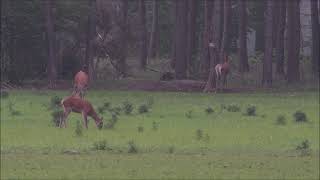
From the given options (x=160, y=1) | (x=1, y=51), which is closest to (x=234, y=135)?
(x=1, y=51)

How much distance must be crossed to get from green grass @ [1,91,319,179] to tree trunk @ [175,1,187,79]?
453 inches

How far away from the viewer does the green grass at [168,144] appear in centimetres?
1452

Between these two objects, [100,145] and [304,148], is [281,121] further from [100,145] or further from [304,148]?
[100,145]

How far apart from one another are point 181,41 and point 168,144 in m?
25.9

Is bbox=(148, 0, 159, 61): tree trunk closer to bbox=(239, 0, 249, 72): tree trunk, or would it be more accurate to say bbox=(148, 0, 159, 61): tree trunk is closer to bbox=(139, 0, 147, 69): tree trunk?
bbox=(139, 0, 147, 69): tree trunk

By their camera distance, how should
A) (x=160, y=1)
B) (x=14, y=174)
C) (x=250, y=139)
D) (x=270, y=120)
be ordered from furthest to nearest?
1. (x=160, y=1)
2. (x=270, y=120)
3. (x=250, y=139)
4. (x=14, y=174)

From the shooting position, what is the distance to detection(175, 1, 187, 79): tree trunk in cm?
4395

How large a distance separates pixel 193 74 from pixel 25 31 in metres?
8.37

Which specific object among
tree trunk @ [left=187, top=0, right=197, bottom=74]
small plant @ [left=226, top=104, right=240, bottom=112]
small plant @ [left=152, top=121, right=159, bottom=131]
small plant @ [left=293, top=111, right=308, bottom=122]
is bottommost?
small plant @ [left=226, top=104, right=240, bottom=112]

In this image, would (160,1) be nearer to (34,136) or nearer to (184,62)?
(184,62)

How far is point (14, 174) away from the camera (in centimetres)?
1399

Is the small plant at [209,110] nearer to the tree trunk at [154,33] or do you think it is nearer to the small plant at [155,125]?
the small plant at [155,125]

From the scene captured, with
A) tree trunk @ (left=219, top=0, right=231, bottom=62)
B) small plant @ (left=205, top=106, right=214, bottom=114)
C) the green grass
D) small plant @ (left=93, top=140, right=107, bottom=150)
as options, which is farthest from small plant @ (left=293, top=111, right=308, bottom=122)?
tree trunk @ (left=219, top=0, right=231, bottom=62)

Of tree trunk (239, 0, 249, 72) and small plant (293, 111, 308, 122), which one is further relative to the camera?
tree trunk (239, 0, 249, 72)
